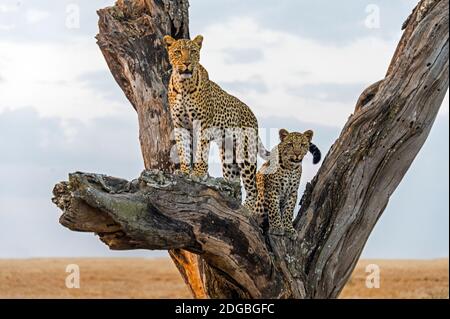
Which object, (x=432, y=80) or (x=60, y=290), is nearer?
(x=432, y=80)

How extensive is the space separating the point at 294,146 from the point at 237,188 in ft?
2.97

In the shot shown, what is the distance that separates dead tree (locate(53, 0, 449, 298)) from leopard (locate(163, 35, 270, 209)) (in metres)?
0.60

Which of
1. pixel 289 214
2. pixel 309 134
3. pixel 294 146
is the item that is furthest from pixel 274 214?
pixel 309 134

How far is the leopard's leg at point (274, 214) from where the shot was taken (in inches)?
322

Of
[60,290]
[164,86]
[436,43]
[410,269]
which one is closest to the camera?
[436,43]

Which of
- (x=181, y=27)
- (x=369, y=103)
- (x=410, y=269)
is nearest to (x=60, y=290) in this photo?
(x=410, y=269)

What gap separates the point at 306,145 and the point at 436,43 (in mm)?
1540

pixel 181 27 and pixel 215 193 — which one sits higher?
pixel 181 27

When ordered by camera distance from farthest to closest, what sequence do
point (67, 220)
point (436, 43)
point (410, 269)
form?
1. point (410, 269)
2. point (436, 43)
3. point (67, 220)

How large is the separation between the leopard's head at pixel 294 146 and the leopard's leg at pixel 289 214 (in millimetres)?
322

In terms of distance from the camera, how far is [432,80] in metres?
8.05

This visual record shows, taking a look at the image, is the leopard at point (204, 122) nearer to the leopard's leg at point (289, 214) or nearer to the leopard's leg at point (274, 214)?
the leopard's leg at point (274, 214)
